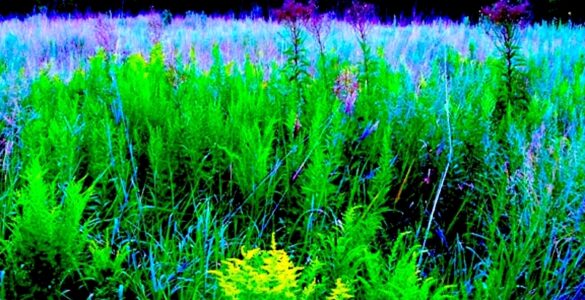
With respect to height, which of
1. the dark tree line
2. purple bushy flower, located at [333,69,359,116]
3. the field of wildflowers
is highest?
the dark tree line

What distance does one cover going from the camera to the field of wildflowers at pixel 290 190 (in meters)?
1.44

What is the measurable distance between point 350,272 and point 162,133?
41.3 inches

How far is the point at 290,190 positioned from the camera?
6.43 feet

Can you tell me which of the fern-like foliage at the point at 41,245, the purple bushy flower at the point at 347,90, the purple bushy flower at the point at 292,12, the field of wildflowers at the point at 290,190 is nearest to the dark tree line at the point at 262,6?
the purple bushy flower at the point at 292,12

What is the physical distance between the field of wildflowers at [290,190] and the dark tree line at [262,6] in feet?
30.7

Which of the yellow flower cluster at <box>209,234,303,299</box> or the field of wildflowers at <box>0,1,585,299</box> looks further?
the field of wildflowers at <box>0,1,585,299</box>

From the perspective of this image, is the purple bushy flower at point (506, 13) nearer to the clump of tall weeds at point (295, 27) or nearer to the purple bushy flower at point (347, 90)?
the purple bushy flower at point (347, 90)

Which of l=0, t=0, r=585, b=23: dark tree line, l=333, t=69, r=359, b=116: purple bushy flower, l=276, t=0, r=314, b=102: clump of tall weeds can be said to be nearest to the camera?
l=333, t=69, r=359, b=116: purple bushy flower

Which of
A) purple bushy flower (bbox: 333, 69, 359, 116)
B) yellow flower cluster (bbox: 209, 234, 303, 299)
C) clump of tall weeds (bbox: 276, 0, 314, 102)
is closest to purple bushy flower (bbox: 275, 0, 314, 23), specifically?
clump of tall weeds (bbox: 276, 0, 314, 102)

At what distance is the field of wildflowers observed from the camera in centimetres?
144

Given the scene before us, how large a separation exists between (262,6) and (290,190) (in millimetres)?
12610

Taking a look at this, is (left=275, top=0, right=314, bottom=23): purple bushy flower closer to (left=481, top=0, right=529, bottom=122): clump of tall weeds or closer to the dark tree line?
(left=481, top=0, right=529, bottom=122): clump of tall weeds

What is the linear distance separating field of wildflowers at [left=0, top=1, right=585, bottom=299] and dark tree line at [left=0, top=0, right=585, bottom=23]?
9364 millimetres

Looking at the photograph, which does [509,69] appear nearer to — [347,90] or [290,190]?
[347,90]
